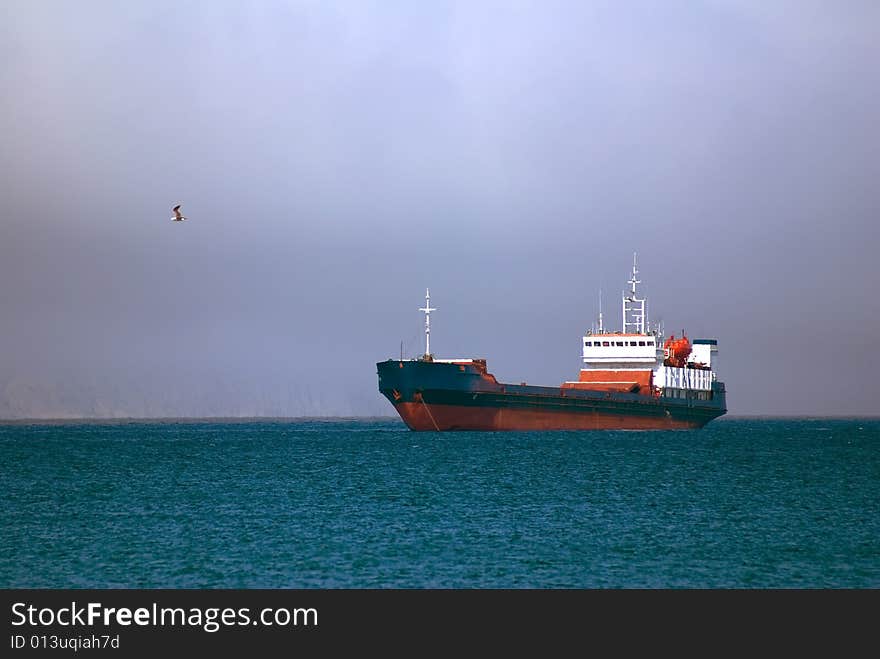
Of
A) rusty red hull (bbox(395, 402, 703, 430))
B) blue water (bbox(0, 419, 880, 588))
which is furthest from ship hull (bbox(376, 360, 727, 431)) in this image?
blue water (bbox(0, 419, 880, 588))

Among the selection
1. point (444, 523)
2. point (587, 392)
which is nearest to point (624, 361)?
point (587, 392)

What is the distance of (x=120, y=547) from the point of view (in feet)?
125

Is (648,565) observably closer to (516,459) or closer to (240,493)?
(240,493)

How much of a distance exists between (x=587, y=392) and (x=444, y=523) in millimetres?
71832

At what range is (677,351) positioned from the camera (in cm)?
13162

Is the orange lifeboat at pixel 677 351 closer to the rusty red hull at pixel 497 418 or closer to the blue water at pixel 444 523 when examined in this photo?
the rusty red hull at pixel 497 418

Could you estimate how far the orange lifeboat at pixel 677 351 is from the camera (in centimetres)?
13035

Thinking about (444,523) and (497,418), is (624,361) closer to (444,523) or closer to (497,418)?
(497,418)

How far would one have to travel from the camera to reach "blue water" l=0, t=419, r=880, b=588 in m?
33.2

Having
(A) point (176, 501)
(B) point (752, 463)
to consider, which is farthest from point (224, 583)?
(B) point (752, 463)

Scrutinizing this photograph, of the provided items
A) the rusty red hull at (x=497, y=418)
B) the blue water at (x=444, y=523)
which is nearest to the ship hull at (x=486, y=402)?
the rusty red hull at (x=497, y=418)

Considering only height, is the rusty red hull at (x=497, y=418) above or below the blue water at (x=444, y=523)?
above

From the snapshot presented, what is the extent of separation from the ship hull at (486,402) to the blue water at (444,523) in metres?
21.5

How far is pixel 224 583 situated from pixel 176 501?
21.9 metres
